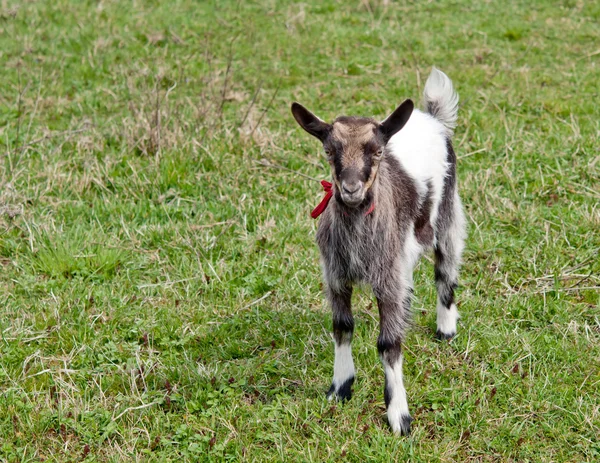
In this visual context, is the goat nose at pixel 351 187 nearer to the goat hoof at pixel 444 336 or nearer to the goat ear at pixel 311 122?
the goat ear at pixel 311 122

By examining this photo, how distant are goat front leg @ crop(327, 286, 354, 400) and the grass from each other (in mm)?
104

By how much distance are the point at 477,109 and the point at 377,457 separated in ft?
14.8

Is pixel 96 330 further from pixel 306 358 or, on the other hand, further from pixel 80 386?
pixel 306 358

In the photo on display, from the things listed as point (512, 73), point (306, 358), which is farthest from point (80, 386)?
point (512, 73)

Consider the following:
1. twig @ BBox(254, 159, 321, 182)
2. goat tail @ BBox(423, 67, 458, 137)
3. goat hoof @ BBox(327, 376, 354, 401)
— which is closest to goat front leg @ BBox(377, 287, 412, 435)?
goat hoof @ BBox(327, 376, 354, 401)

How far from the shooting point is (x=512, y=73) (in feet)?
26.3

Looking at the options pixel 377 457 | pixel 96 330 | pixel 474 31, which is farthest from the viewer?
pixel 474 31

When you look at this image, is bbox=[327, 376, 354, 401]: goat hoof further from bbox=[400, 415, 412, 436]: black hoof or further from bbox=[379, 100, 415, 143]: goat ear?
bbox=[379, 100, 415, 143]: goat ear

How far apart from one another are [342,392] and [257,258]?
4.95 ft

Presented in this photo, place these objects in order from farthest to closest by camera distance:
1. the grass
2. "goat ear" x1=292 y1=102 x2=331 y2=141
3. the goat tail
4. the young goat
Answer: the goat tail
the grass
"goat ear" x1=292 y1=102 x2=331 y2=141
the young goat

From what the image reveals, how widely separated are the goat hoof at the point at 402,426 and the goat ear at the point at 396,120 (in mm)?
1414

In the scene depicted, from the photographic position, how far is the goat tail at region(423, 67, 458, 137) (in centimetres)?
479

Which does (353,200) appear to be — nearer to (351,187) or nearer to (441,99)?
(351,187)

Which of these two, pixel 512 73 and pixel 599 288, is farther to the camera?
pixel 512 73
